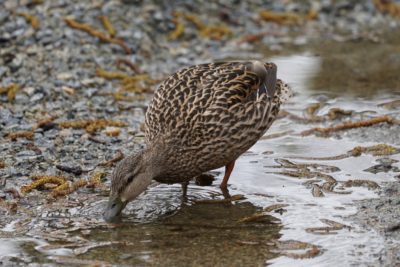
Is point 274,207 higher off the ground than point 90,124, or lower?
lower

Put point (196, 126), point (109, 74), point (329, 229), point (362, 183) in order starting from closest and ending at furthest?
point (329, 229)
point (196, 126)
point (362, 183)
point (109, 74)

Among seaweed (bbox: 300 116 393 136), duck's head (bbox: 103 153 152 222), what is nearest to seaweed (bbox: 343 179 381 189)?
seaweed (bbox: 300 116 393 136)

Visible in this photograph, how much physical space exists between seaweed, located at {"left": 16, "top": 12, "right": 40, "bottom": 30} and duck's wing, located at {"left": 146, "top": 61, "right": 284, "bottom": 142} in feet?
15.4

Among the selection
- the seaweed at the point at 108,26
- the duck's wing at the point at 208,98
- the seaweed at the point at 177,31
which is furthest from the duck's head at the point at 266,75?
the seaweed at the point at 177,31

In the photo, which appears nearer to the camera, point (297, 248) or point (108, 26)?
point (297, 248)

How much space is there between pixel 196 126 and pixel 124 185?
99cm

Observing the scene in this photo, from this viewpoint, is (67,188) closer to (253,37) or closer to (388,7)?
(253,37)

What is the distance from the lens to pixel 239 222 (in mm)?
8047

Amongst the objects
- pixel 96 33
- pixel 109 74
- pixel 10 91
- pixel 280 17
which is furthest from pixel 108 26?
pixel 280 17

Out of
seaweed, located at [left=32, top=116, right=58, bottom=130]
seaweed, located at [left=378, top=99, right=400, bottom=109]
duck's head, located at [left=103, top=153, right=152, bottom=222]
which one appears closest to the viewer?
duck's head, located at [left=103, top=153, right=152, bottom=222]

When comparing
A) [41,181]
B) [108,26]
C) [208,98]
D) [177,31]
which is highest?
[108,26]

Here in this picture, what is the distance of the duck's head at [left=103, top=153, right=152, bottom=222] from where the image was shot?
7.96 meters

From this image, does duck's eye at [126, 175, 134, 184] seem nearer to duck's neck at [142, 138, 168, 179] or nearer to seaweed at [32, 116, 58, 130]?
duck's neck at [142, 138, 168, 179]

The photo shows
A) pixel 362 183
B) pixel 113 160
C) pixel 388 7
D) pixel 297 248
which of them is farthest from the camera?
pixel 388 7
